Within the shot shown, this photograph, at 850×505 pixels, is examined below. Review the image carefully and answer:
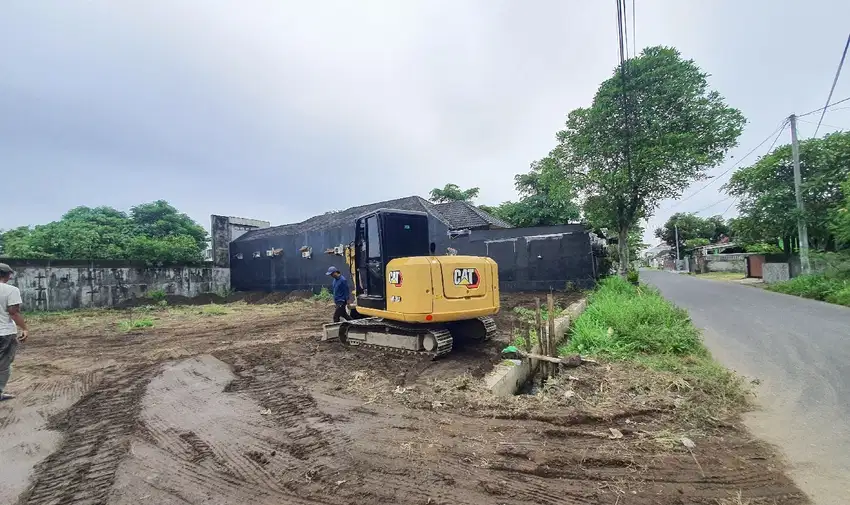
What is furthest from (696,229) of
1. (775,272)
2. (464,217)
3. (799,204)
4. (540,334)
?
(540,334)

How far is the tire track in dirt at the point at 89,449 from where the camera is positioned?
268 cm

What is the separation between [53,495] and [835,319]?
1302 centimetres

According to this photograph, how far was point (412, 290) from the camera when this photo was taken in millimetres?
5605

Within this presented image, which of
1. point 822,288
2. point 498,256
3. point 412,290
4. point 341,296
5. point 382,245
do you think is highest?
point 382,245

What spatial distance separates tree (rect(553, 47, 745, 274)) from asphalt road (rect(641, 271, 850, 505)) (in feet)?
17.7

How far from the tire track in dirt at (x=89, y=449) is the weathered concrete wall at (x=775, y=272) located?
24485 millimetres

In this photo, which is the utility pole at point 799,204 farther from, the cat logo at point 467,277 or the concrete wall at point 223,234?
the concrete wall at point 223,234

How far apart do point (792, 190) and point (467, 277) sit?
18331 millimetres

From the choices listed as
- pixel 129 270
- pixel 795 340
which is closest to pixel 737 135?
pixel 795 340

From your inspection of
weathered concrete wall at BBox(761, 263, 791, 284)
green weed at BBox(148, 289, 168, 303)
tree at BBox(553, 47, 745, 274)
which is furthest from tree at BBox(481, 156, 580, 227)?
green weed at BBox(148, 289, 168, 303)

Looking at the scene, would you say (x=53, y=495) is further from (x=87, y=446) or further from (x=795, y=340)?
(x=795, y=340)

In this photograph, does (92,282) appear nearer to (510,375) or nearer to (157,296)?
(157,296)

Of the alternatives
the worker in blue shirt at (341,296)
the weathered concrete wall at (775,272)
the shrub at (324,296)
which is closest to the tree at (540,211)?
the weathered concrete wall at (775,272)

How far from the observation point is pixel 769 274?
19.9 m
